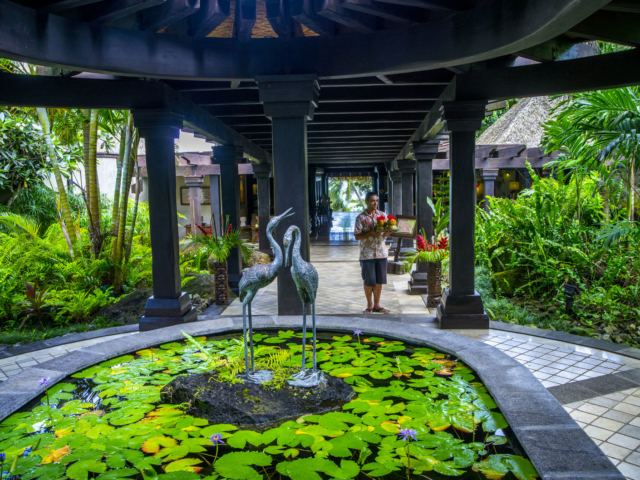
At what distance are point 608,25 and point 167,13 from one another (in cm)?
371

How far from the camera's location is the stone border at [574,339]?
4.29 meters

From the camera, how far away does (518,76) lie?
193 inches

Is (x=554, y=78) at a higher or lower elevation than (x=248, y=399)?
higher

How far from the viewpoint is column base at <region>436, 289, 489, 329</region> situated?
17.4 ft

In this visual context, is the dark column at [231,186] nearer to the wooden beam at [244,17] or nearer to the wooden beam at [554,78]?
the wooden beam at [244,17]

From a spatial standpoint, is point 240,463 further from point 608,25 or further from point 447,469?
point 608,25

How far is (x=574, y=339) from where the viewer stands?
184 inches

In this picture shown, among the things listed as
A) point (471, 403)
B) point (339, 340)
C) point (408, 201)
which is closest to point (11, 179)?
point (408, 201)

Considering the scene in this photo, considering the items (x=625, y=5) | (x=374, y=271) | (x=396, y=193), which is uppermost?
(x=625, y=5)

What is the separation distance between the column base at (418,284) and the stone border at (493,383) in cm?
369

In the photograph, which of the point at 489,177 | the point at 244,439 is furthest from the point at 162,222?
the point at 489,177

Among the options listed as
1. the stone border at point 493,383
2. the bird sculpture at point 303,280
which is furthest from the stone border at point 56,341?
the bird sculpture at point 303,280

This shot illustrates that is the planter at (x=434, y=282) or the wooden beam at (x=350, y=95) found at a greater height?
the wooden beam at (x=350, y=95)

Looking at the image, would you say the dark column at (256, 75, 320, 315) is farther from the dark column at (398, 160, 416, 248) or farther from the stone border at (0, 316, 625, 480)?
the dark column at (398, 160, 416, 248)
